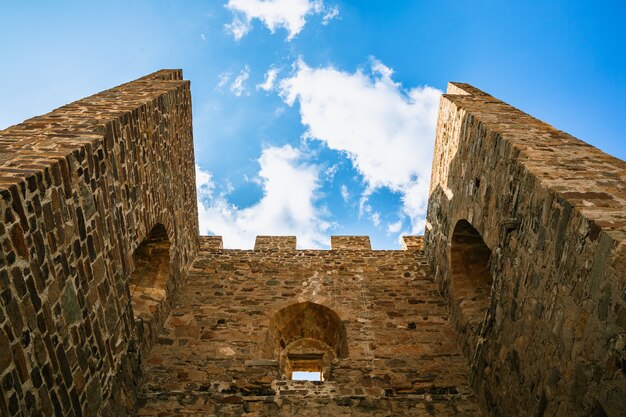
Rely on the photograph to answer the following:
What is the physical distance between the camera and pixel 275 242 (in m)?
10.5

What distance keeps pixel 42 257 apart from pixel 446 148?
6499mm

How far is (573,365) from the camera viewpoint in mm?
3842

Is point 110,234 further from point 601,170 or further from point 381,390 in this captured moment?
point 601,170

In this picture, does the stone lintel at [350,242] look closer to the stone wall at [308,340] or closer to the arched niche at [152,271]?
the stone wall at [308,340]

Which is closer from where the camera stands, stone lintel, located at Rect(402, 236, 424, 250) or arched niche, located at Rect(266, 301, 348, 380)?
arched niche, located at Rect(266, 301, 348, 380)

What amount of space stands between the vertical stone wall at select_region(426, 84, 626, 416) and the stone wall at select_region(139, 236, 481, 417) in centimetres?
64

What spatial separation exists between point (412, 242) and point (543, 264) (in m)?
6.22

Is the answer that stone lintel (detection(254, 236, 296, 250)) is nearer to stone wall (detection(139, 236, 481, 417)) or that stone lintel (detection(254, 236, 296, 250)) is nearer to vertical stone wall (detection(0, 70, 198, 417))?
stone wall (detection(139, 236, 481, 417))

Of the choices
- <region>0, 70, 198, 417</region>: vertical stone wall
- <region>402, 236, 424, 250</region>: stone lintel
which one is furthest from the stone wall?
<region>0, 70, 198, 417</region>: vertical stone wall

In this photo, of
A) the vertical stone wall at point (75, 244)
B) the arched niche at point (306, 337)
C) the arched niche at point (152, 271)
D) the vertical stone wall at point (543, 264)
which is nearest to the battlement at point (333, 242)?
the arched niche at point (306, 337)

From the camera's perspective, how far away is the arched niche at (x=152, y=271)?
721 cm

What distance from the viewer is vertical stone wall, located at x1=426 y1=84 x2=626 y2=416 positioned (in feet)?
11.5

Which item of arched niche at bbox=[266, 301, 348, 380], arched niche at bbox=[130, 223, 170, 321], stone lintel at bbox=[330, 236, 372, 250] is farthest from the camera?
stone lintel at bbox=[330, 236, 372, 250]

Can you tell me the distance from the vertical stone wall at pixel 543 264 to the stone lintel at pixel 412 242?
308cm
